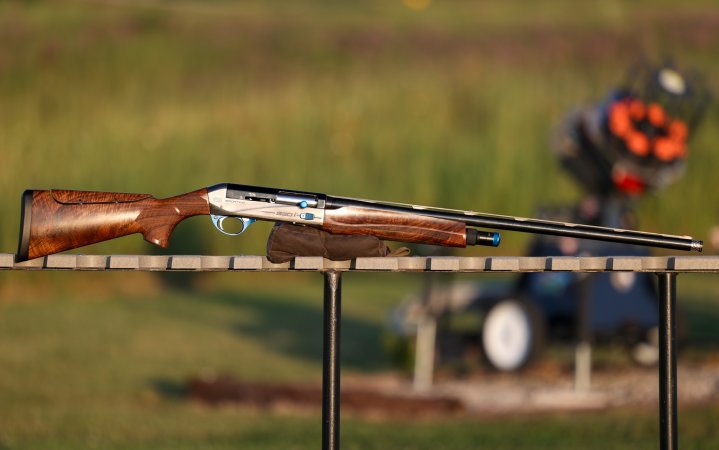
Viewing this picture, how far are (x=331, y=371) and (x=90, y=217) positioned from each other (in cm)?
111

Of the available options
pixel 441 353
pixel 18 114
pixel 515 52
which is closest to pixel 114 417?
pixel 441 353

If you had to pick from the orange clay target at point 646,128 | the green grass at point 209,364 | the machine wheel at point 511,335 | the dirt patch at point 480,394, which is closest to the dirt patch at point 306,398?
the dirt patch at point 480,394

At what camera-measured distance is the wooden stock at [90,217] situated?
481 cm

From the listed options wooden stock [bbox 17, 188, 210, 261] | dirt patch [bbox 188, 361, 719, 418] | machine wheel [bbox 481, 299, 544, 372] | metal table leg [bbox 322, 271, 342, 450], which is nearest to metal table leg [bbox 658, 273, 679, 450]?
metal table leg [bbox 322, 271, 342, 450]

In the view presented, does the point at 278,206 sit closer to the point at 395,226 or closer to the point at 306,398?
the point at 395,226

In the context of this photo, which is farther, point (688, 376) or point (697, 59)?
point (697, 59)

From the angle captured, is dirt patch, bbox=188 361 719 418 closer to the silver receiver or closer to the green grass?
the green grass

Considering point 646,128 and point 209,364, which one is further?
point 209,364

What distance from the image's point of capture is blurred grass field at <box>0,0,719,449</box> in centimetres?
916

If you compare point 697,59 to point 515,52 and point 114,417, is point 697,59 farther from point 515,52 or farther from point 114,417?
point 114,417

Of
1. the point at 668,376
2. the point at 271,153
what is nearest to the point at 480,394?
the point at 668,376

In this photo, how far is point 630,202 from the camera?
36.0ft

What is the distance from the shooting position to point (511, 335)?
10617mm

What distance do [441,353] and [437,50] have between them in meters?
15.1
